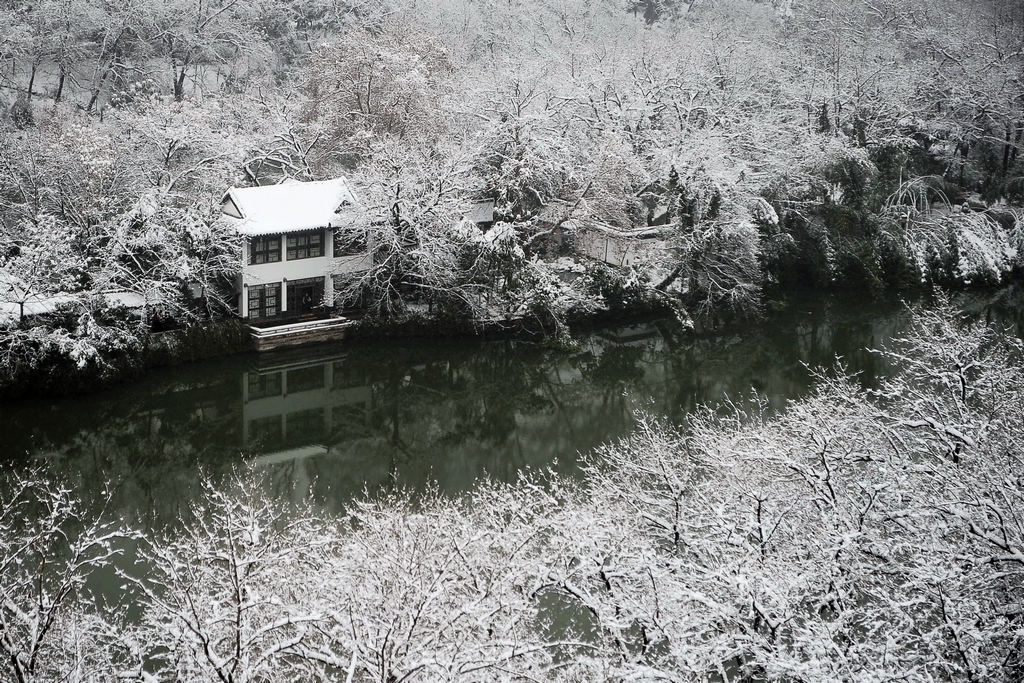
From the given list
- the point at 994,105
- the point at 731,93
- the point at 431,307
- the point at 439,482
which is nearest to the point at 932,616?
the point at 439,482

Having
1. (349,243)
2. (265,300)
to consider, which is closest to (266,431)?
(265,300)

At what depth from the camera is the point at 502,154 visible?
3675 centimetres

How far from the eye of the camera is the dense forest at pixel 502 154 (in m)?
31.8

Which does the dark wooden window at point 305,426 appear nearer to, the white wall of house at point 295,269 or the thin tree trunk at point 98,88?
the white wall of house at point 295,269

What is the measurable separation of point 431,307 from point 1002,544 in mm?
23580

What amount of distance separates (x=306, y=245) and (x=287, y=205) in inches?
53.2

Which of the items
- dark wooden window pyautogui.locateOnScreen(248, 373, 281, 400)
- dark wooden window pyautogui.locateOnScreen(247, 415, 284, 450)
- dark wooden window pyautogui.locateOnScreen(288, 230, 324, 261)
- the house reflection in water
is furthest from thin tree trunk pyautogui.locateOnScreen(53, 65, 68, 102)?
dark wooden window pyautogui.locateOnScreen(247, 415, 284, 450)

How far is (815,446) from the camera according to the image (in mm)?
16484

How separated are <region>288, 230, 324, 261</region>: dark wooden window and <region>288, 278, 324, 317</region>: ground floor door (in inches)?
30.8

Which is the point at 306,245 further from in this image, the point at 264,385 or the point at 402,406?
the point at 402,406

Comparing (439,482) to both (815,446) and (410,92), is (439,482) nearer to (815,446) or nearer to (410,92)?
(815,446)

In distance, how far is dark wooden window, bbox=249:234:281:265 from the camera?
1303 inches

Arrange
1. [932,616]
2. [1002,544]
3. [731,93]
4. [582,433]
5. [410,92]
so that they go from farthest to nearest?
[731,93] → [410,92] → [582,433] → [932,616] → [1002,544]

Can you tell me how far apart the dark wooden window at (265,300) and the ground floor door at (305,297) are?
0.43m
